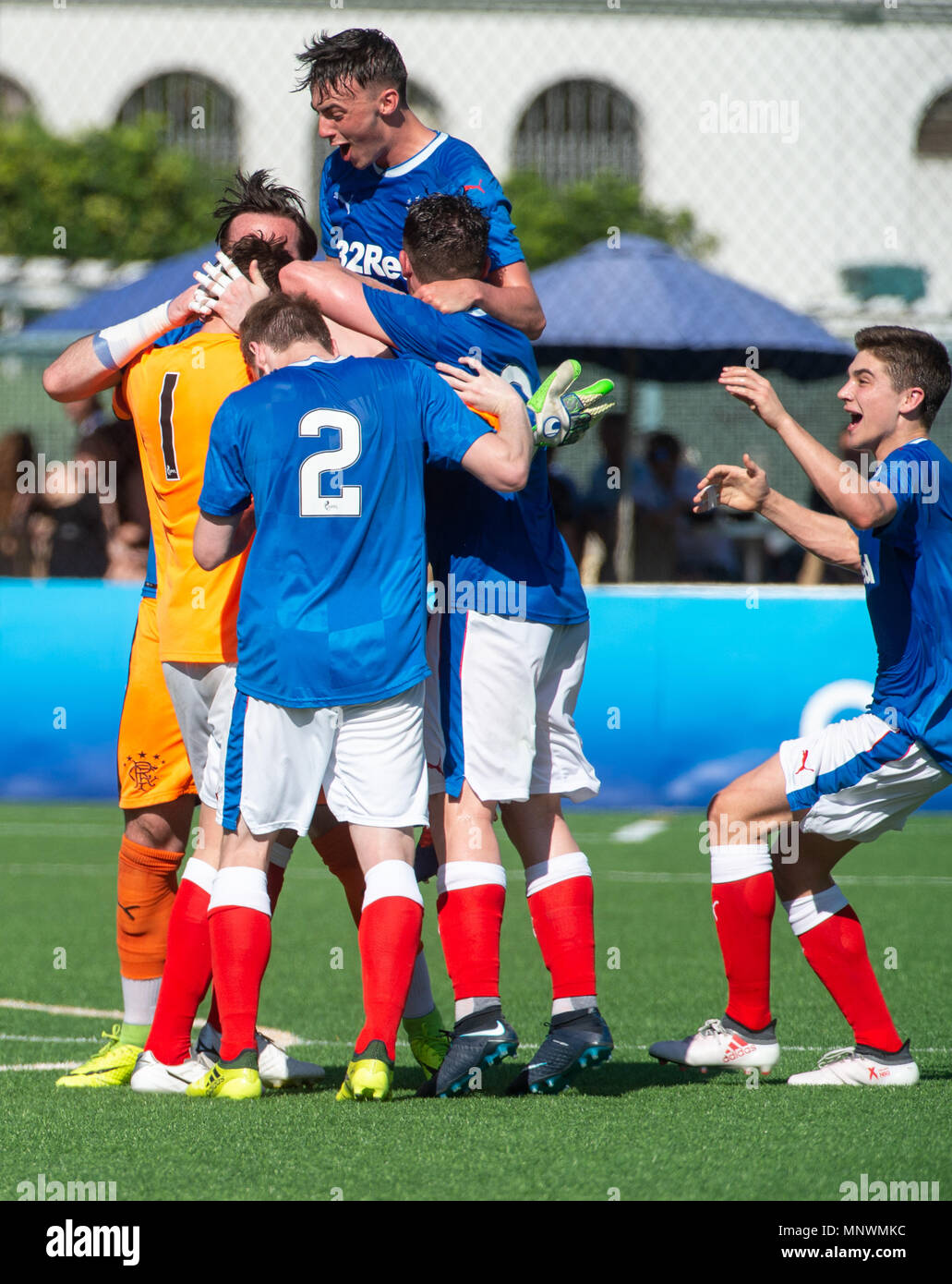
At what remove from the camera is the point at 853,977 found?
417 cm

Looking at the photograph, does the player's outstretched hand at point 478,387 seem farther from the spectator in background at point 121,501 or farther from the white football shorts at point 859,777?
the spectator in background at point 121,501

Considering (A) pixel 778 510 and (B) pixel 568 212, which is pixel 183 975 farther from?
(B) pixel 568 212

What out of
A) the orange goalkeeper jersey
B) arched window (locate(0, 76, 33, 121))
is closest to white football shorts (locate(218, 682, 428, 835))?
the orange goalkeeper jersey

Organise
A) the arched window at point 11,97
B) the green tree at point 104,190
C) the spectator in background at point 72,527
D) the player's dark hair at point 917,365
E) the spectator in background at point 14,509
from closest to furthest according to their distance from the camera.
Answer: the player's dark hair at point 917,365 < the spectator in background at point 72,527 < the spectator in background at point 14,509 < the green tree at point 104,190 < the arched window at point 11,97

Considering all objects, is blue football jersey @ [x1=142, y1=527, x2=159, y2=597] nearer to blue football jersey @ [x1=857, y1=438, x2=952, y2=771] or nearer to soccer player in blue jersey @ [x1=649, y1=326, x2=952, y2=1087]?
soccer player in blue jersey @ [x1=649, y1=326, x2=952, y2=1087]

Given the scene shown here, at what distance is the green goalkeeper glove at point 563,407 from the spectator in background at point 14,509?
6990 millimetres

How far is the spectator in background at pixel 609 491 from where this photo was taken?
10.4 m

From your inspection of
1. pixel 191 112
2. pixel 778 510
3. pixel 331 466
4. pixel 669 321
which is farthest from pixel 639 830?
pixel 191 112

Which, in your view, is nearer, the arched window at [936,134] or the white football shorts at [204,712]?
the white football shorts at [204,712]

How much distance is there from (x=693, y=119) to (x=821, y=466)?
30.6 ft

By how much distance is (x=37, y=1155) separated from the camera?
3373 millimetres

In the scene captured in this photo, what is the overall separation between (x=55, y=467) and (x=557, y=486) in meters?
3.51

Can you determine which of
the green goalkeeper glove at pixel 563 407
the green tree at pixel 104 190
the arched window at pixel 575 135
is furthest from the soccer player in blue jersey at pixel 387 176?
the green tree at pixel 104 190

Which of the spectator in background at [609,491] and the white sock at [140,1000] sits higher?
the spectator in background at [609,491]
